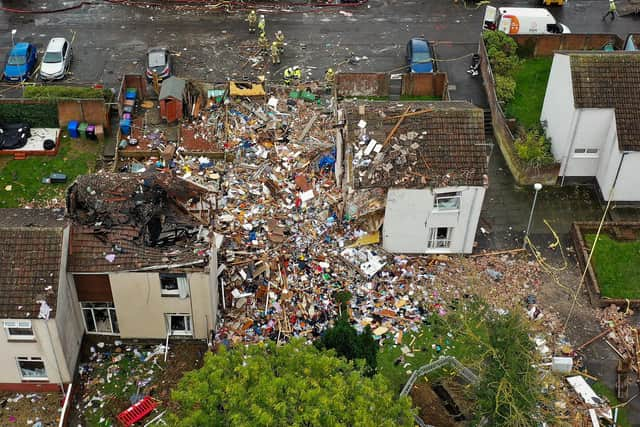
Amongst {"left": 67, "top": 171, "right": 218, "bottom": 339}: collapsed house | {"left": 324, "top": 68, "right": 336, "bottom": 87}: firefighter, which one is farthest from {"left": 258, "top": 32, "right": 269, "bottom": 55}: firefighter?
{"left": 67, "top": 171, "right": 218, "bottom": 339}: collapsed house

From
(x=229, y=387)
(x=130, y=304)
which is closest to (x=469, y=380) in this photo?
(x=229, y=387)

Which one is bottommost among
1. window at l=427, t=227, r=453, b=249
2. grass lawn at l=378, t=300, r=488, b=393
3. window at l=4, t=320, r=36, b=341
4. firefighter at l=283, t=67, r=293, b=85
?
grass lawn at l=378, t=300, r=488, b=393

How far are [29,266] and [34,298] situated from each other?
1.24 meters

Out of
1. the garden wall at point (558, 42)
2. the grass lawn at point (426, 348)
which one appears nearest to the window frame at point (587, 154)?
the garden wall at point (558, 42)

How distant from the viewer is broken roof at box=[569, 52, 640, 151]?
37.9 metres

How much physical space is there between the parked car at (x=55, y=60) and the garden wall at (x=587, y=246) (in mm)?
30398

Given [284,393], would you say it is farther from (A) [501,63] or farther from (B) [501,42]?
(B) [501,42]

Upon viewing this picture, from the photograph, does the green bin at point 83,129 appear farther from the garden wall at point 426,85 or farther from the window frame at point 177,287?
the garden wall at point 426,85

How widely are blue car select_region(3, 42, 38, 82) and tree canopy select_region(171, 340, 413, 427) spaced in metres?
28.9

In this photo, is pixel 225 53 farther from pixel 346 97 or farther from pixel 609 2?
pixel 609 2

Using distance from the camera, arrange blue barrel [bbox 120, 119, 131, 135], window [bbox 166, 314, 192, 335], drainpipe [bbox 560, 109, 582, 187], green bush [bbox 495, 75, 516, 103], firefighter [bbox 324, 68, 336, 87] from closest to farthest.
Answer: window [bbox 166, 314, 192, 335] → drainpipe [bbox 560, 109, 582, 187] → blue barrel [bbox 120, 119, 131, 135] → green bush [bbox 495, 75, 516, 103] → firefighter [bbox 324, 68, 336, 87]

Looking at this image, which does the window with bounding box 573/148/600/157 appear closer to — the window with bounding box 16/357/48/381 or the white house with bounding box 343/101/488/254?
the white house with bounding box 343/101/488/254

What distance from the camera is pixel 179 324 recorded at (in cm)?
3275

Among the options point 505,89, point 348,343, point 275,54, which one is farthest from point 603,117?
point 275,54
